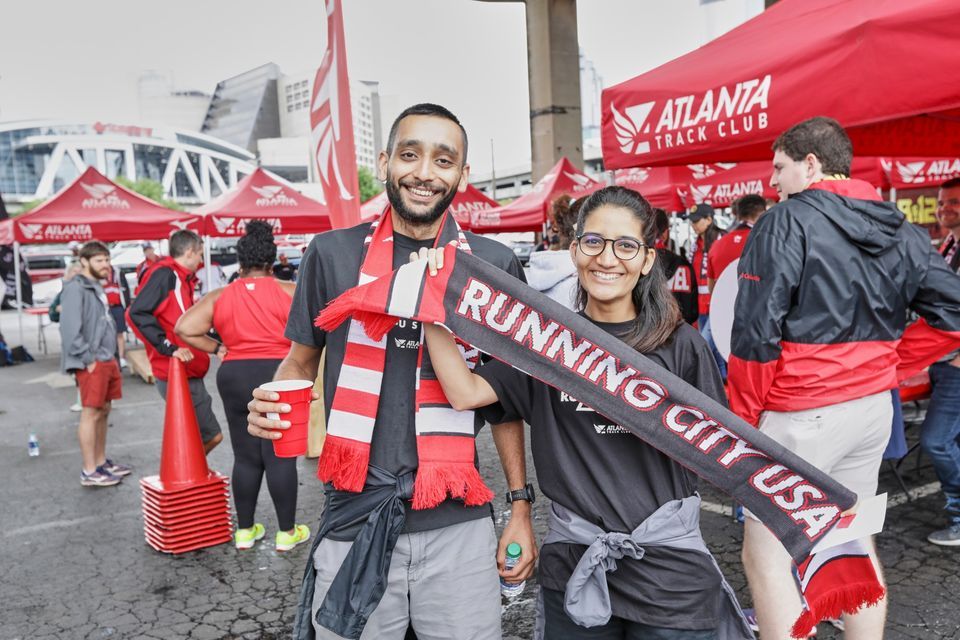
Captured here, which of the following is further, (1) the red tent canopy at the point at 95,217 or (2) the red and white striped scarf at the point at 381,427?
(1) the red tent canopy at the point at 95,217

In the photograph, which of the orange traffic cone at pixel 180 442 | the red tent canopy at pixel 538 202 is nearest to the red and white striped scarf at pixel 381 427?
the orange traffic cone at pixel 180 442

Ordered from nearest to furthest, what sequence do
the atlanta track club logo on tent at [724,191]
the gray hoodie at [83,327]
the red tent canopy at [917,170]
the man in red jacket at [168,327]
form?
the man in red jacket at [168,327] < the gray hoodie at [83,327] < the red tent canopy at [917,170] < the atlanta track club logo on tent at [724,191]

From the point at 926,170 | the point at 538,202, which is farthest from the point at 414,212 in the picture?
the point at 538,202

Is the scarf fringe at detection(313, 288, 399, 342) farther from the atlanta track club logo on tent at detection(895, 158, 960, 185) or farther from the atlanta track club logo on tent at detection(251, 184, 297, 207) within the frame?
the atlanta track club logo on tent at detection(251, 184, 297, 207)

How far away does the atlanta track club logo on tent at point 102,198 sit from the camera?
40.1 feet

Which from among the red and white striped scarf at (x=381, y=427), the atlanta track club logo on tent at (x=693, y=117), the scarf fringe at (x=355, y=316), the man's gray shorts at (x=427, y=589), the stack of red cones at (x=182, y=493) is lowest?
the stack of red cones at (x=182, y=493)

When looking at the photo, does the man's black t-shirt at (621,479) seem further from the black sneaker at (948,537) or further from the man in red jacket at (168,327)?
the man in red jacket at (168,327)

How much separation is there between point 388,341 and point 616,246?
26.6 inches

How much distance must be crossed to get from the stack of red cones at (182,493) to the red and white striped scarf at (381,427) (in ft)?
10.1

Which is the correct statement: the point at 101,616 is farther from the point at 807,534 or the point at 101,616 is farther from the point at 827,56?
the point at 827,56

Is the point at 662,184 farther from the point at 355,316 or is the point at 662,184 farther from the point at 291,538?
the point at 355,316

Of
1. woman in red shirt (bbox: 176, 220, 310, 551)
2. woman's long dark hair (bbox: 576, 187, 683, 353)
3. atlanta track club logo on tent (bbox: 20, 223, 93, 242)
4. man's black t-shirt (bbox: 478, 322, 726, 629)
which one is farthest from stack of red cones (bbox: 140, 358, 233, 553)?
atlanta track club logo on tent (bbox: 20, 223, 93, 242)

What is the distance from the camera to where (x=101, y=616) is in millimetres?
3852

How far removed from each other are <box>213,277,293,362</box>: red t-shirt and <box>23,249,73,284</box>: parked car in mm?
32106
